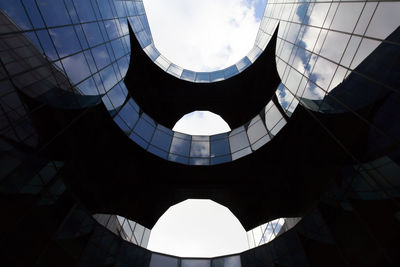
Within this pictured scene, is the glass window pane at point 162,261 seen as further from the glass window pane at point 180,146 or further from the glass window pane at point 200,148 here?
the glass window pane at point 200,148

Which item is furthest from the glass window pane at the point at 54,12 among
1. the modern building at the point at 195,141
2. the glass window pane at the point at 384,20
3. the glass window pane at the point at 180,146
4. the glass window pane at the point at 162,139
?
the glass window pane at the point at 384,20

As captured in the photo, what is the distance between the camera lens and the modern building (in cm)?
896

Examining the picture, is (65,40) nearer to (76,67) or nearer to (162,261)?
(76,67)

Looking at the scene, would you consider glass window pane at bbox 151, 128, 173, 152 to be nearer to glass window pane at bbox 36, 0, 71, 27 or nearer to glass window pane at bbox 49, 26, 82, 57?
glass window pane at bbox 49, 26, 82, 57

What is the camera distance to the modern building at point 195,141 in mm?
8961

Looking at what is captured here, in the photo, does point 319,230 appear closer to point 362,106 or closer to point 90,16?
point 362,106

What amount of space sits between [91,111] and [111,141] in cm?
324

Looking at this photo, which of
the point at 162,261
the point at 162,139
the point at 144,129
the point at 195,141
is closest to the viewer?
the point at 162,261

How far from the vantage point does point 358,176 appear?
34.7ft

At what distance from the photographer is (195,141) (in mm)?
21656

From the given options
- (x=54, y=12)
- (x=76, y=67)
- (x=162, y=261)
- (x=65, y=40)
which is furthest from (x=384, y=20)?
(x=162, y=261)

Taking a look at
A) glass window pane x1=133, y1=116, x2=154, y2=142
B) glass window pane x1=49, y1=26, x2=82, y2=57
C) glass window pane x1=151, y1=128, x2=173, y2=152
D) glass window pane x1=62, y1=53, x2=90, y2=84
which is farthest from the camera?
glass window pane x1=151, y1=128, x2=173, y2=152

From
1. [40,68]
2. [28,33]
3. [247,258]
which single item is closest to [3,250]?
[40,68]

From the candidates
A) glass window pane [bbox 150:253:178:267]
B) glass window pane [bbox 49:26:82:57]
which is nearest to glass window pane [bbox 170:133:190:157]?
glass window pane [bbox 150:253:178:267]
